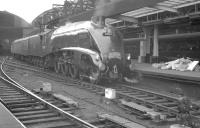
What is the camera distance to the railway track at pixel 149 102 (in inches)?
322

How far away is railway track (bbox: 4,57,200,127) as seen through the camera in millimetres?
8180

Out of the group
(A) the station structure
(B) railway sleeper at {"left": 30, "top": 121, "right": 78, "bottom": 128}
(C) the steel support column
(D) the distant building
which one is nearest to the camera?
(B) railway sleeper at {"left": 30, "top": 121, "right": 78, "bottom": 128}

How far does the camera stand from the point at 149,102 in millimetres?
9430

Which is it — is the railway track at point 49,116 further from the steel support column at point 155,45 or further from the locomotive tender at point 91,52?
the steel support column at point 155,45

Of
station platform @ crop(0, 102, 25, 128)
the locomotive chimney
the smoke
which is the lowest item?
station platform @ crop(0, 102, 25, 128)

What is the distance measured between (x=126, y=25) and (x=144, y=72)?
28.5 ft

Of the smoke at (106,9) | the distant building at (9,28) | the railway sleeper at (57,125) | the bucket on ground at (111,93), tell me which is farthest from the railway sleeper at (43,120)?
the distant building at (9,28)

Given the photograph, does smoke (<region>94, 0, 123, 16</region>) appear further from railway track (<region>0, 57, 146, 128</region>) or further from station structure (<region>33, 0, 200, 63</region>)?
railway track (<region>0, 57, 146, 128</region>)

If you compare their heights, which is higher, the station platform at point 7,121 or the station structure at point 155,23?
the station structure at point 155,23

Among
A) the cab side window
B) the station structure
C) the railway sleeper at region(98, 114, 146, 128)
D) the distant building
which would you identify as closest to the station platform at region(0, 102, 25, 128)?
the railway sleeper at region(98, 114, 146, 128)

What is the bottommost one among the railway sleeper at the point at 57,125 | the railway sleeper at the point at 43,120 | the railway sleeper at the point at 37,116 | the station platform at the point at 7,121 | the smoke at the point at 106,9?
the railway sleeper at the point at 57,125

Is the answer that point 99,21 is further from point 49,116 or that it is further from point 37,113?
point 49,116

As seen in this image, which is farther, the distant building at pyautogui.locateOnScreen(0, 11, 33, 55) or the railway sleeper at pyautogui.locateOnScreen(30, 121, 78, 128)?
the distant building at pyautogui.locateOnScreen(0, 11, 33, 55)

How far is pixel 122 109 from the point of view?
9.07 metres
